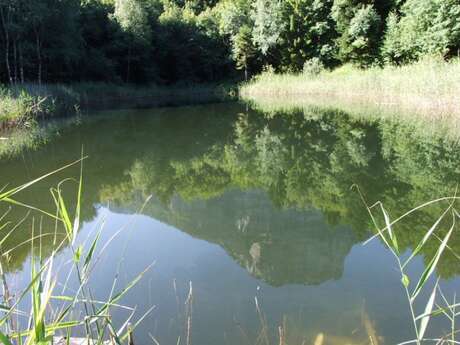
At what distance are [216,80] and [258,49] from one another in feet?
10.6

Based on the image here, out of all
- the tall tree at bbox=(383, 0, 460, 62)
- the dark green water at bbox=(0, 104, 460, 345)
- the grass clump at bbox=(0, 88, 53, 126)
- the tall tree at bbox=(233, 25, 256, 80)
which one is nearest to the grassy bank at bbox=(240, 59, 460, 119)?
the tall tree at bbox=(383, 0, 460, 62)

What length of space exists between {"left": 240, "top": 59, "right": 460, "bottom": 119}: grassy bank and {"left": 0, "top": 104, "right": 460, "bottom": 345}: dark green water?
276 centimetres

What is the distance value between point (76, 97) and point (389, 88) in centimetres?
1008

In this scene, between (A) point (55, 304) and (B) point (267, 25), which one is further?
(B) point (267, 25)

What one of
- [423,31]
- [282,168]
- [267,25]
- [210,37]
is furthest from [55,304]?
[210,37]

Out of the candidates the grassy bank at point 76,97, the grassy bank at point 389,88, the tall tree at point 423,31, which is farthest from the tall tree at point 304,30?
the grassy bank at point 76,97

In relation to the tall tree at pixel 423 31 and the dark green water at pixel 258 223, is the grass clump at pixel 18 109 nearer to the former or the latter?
the dark green water at pixel 258 223

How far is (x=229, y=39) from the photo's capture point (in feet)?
90.1

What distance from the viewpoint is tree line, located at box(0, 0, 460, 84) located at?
57.9ft

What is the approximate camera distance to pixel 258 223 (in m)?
4.00

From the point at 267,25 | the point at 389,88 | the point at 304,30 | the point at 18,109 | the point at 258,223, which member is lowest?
the point at 258,223

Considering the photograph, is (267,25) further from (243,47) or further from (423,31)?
(423,31)

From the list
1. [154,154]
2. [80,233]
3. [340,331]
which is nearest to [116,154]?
[154,154]

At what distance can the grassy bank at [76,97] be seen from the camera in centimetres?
1033
